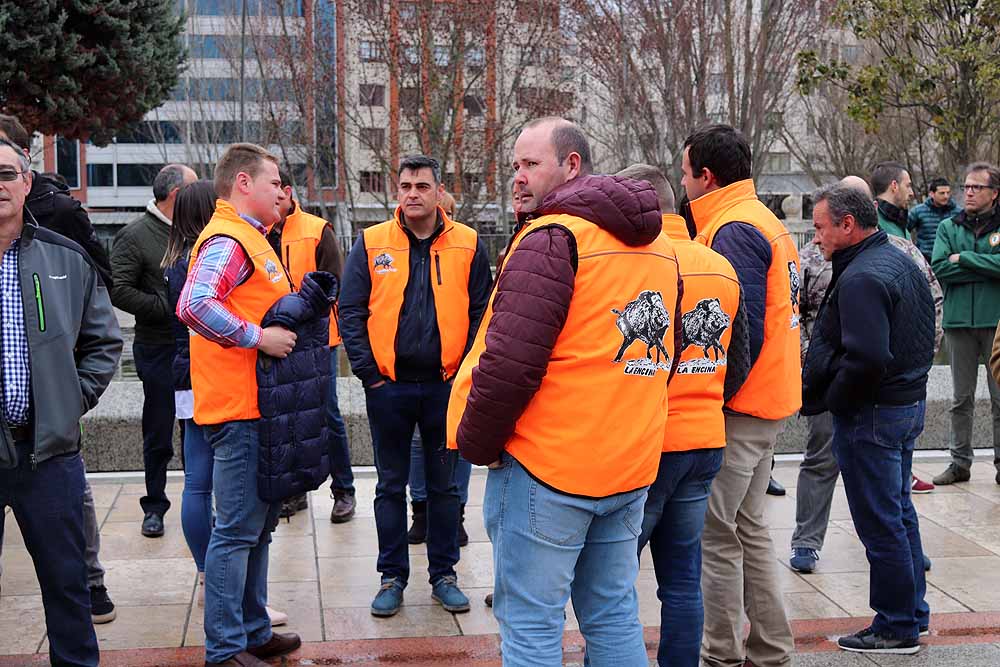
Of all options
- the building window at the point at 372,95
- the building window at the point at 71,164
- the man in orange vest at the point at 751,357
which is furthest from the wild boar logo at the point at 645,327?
the building window at the point at 71,164

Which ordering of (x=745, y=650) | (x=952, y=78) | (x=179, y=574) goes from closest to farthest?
(x=745, y=650)
(x=179, y=574)
(x=952, y=78)

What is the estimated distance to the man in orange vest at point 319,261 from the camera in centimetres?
670

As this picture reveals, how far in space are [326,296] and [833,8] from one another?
12.7m

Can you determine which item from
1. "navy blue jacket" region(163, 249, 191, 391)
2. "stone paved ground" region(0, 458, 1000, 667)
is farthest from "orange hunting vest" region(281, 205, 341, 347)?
"stone paved ground" region(0, 458, 1000, 667)

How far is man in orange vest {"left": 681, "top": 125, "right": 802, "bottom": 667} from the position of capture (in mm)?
4402

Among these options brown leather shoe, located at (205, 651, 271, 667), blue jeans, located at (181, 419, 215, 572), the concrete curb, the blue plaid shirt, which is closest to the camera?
the blue plaid shirt

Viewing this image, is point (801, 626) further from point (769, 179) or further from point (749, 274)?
point (769, 179)

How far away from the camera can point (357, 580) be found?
19.7 ft

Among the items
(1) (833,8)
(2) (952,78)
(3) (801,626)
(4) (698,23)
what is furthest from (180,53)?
(3) (801,626)

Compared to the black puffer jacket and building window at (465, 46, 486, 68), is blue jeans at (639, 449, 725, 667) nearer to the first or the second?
the black puffer jacket

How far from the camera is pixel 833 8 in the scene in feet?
50.7

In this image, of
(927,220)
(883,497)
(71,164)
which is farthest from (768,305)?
(71,164)

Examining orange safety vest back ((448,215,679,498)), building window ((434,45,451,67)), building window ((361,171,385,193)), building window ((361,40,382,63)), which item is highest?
building window ((361,40,382,63))

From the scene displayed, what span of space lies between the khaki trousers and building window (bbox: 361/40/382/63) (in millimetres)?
10241
